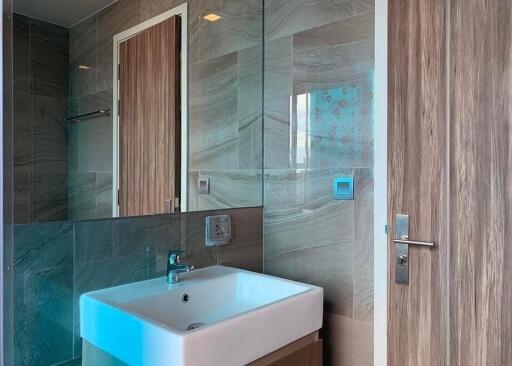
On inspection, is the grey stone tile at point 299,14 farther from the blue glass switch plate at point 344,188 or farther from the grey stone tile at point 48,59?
the grey stone tile at point 48,59

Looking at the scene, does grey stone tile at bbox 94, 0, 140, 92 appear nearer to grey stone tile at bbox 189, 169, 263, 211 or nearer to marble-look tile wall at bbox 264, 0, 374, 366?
grey stone tile at bbox 189, 169, 263, 211

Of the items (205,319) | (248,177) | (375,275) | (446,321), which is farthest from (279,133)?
(446,321)

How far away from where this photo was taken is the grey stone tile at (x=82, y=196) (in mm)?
1326

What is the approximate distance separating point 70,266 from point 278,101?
3.52 feet

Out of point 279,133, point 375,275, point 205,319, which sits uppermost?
point 279,133

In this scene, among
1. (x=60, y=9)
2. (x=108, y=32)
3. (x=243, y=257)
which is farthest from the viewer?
(x=243, y=257)

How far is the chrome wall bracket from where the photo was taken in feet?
4.63

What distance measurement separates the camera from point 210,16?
6.02 ft

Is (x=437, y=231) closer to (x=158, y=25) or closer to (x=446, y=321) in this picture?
(x=446, y=321)

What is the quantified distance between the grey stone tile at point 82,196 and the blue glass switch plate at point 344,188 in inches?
34.9

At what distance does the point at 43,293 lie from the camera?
1.23m

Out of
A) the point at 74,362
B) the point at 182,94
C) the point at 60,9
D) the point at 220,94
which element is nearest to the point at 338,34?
the point at 220,94

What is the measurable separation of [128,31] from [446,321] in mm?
1497

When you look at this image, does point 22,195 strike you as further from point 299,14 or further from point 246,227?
point 299,14
